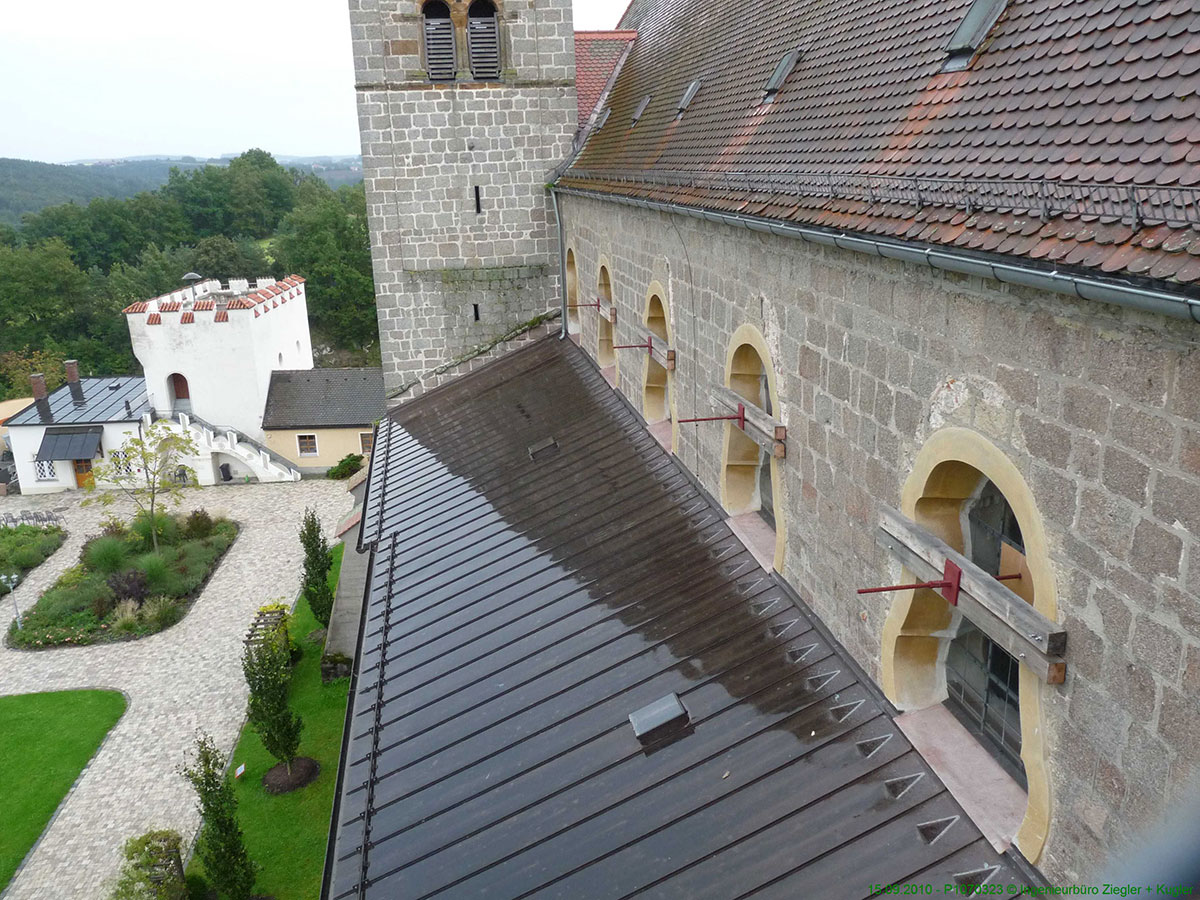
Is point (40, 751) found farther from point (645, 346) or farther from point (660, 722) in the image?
point (660, 722)

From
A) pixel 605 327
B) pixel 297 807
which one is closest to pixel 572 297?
pixel 605 327

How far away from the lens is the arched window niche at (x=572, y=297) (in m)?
15.4

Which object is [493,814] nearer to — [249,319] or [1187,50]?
[1187,50]

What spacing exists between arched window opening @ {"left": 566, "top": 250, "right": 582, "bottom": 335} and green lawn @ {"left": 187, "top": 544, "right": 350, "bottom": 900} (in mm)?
7510

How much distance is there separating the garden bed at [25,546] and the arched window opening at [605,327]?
705 inches

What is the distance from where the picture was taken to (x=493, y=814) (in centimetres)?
581

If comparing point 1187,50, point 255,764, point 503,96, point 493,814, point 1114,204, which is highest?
point 503,96

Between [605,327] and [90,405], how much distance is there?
2690cm

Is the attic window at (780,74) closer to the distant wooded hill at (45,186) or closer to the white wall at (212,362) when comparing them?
the white wall at (212,362)

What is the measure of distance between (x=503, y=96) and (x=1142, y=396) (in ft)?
45.6

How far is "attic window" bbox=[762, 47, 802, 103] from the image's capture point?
7.73 meters

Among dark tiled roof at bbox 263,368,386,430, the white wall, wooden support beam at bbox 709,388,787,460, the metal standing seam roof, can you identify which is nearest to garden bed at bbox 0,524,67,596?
the white wall

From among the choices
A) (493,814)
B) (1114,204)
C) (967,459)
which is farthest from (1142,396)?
(493,814)

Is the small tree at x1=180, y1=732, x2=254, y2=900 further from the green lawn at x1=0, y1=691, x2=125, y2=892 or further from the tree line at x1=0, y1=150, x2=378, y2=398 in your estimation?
the tree line at x1=0, y1=150, x2=378, y2=398
